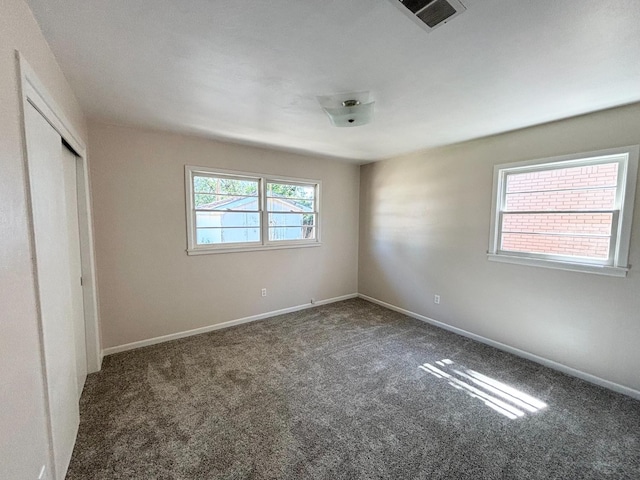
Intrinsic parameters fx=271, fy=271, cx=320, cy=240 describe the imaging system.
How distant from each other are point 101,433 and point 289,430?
129cm

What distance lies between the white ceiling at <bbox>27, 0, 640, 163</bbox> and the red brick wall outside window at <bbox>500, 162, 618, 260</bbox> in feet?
1.97

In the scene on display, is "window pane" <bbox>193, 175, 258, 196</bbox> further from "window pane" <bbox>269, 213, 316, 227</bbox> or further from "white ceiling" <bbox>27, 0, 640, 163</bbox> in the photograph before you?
"white ceiling" <bbox>27, 0, 640, 163</bbox>

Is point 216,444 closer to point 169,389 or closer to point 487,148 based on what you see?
point 169,389

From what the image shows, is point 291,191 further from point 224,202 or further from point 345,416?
point 345,416

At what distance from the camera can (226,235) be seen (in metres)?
3.67

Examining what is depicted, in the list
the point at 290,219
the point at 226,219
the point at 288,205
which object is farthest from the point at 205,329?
the point at 288,205

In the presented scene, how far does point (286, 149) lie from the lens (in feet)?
12.7

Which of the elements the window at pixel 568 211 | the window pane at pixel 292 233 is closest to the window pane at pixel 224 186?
the window pane at pixel 292 233

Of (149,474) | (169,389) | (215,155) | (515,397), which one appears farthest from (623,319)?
(215,155)

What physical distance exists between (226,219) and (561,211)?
149 inches

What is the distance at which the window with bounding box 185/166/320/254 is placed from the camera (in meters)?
3.45

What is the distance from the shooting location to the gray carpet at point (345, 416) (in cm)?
163

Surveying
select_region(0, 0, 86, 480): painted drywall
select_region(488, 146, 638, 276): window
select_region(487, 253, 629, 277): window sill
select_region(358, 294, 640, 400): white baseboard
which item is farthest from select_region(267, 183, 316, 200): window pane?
select_region(0, 0, 86, 480): painted drywall

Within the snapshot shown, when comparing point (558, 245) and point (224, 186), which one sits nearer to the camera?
point (558, 245)
